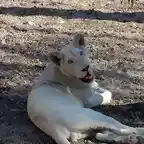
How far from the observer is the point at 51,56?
4383mm

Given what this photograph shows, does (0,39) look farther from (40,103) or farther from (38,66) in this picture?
(40,103)

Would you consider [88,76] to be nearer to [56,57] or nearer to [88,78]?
[88,78]

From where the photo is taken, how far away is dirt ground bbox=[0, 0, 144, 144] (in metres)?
4.61

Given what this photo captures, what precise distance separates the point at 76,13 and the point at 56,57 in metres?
3.16

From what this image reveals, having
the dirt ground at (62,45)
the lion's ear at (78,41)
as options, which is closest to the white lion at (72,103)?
the lion's ear at (78,41)

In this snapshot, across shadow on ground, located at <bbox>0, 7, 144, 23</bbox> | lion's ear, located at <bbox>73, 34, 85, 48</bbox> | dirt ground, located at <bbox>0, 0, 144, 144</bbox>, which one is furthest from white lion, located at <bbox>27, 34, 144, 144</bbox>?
shadow on ground, located at <bbox>0, 7, 144, 23</bbox>

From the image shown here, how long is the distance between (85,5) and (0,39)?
73.1 inches

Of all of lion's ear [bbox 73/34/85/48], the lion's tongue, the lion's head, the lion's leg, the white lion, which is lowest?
the lion's leg

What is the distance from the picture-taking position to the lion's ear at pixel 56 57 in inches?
172

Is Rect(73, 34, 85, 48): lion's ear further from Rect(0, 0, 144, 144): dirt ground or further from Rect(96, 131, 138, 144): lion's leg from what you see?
Rect(96, 131, 138, 144): lion's leg

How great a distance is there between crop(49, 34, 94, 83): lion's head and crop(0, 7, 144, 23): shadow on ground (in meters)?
2.93

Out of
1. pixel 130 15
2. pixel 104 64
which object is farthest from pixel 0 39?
pixel 130 15

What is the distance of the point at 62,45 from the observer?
632cm

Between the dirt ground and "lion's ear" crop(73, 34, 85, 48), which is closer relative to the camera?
"lion's ear" crop(73, 34, 85, 48)
